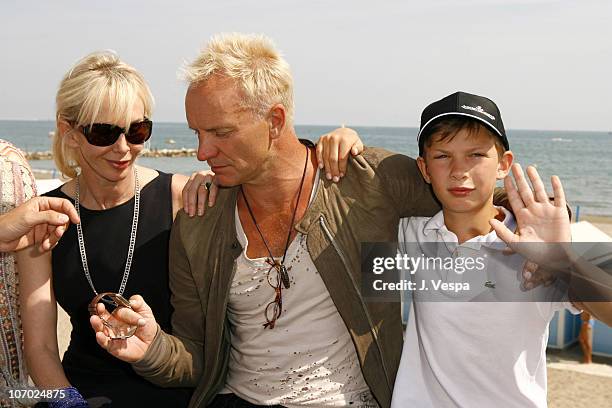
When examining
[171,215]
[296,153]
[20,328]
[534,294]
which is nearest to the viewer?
[534,294]

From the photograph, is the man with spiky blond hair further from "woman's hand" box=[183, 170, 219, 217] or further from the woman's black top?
the woman's black top

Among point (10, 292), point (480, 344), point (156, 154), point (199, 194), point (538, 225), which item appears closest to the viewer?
point (538, 225)

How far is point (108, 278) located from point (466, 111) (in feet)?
6.40

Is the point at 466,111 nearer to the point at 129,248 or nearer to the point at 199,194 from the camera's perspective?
the point at 199,194

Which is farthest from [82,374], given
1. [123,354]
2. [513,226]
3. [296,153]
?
[513,226]

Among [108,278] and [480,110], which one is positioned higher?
[480,110]

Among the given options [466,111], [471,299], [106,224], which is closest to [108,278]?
[106,224]

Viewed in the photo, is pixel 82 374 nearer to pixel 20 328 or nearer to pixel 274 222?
pixel 20 328

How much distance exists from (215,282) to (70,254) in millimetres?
856

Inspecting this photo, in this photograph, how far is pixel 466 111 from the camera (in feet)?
9.09

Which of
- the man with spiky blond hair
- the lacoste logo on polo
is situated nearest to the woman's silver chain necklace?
the man with spiky blond hair

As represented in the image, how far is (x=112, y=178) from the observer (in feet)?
11.7

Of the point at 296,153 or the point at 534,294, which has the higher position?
the point at 296,153

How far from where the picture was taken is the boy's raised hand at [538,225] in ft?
8.50
